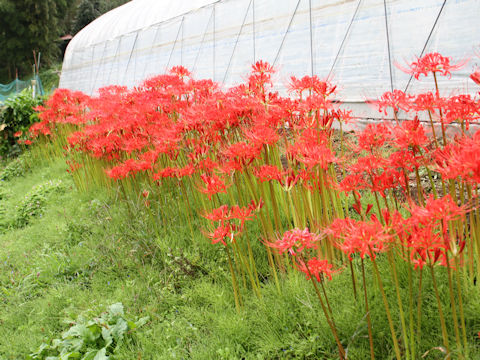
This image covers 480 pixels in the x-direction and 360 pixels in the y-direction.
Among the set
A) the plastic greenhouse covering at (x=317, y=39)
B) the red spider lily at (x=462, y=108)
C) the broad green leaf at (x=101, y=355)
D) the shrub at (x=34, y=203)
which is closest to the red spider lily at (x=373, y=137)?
the red spider lily at (x=462, y=108)

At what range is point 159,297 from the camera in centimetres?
316

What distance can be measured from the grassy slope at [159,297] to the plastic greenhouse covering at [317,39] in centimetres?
174

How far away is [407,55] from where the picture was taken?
18.8 feet

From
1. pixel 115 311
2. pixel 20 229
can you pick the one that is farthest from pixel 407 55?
pixel 20 229

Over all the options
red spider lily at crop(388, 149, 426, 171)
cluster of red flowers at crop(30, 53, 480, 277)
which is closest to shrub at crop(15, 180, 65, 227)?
cluster of red flowers at crop(30, 53, 480, 277)

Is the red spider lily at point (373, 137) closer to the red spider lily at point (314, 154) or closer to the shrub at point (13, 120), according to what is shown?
the red spider lily at point (314, 154)

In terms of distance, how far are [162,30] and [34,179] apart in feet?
25.1

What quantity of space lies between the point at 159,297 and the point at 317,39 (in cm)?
584

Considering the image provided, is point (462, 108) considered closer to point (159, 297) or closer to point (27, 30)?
point (159, 297)

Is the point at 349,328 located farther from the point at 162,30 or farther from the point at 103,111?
the point at 162,30

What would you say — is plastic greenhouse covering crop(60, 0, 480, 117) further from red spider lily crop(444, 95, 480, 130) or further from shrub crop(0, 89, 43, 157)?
shrub crop(0, 89, 43, 157)

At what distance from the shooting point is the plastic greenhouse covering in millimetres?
5324

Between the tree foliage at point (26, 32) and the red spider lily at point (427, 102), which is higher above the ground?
the tree foliage at point (26, 32)

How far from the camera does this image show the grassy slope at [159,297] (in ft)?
7.04
